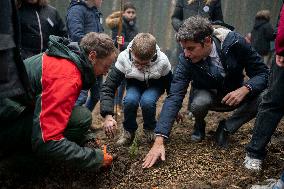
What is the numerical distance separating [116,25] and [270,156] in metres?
4.19

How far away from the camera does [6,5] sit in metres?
1.97

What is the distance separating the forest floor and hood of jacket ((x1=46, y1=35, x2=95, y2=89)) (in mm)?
955

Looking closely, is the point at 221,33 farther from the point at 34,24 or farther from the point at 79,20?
the point at 34,24

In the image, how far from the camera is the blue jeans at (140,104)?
3973 mm

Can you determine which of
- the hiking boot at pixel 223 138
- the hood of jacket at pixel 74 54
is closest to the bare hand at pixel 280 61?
the hiking boot at pixel 223 138

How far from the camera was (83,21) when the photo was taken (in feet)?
16.6

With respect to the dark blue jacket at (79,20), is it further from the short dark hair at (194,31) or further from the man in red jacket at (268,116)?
the man in red jacket at (268,116)

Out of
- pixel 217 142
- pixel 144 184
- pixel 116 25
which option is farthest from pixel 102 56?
pixel 116 25

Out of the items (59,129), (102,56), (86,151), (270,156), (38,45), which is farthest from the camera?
(38,45)

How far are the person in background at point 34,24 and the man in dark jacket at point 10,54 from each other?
8.07 ft

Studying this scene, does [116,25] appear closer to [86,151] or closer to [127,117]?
[127,117]

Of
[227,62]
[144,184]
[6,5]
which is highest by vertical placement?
[6,5]

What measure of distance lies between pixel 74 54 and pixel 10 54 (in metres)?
0.93

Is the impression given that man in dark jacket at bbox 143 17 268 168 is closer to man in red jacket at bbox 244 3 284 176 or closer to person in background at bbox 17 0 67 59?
man in red jacket at bbox 244 3 284 176
